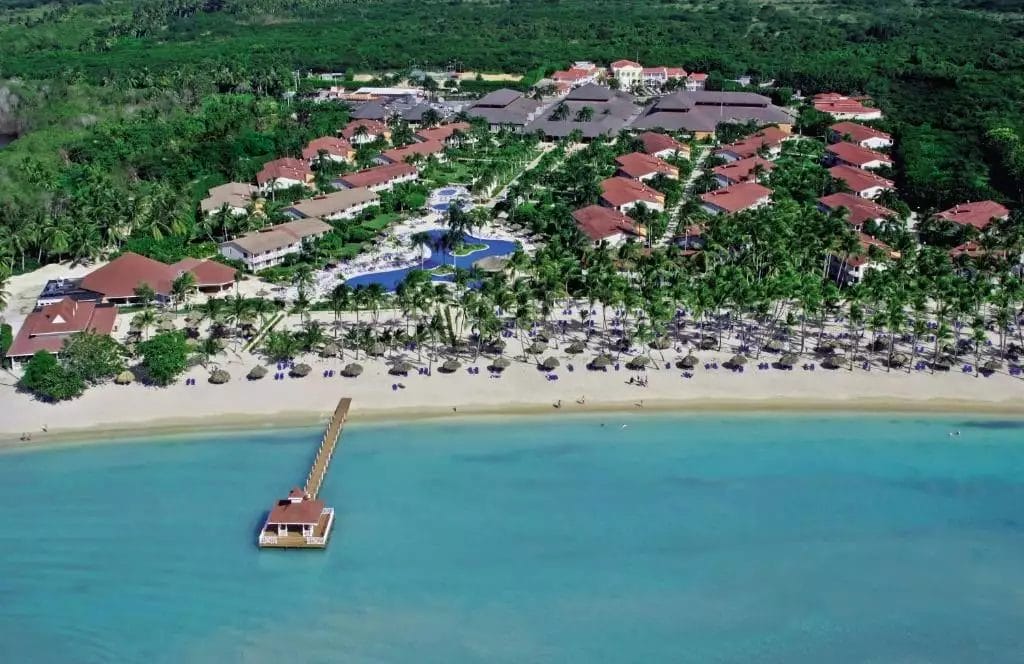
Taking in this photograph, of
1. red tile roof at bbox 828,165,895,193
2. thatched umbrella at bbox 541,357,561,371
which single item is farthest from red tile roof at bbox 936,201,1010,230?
thatched umbrella at bbox 541,357,561,371

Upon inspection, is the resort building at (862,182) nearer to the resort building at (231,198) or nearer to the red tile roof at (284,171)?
the red tile roof at (284,171)

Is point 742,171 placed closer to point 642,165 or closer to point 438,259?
point 642,165

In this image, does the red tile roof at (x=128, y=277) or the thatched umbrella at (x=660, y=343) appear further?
the red tile roof at (x=128, y=277)

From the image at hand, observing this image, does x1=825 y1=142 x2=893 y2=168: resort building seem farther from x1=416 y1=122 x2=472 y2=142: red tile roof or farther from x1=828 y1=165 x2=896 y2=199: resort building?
x1=416 y1=122 x2=472 y2=142: red tile roof

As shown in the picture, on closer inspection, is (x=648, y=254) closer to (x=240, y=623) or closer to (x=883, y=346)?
(x=883, y=346)

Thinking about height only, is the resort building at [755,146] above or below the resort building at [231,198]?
below

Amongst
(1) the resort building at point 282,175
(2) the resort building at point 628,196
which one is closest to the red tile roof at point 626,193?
(2) the resort building at point 628,196

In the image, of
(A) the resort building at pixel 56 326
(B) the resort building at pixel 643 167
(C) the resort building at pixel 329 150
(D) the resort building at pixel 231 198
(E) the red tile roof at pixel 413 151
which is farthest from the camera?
(E) the red tile roof at pixel 413 151

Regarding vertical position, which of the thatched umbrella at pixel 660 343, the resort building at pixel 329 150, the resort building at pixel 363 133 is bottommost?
the resort building at pixel 363 133
